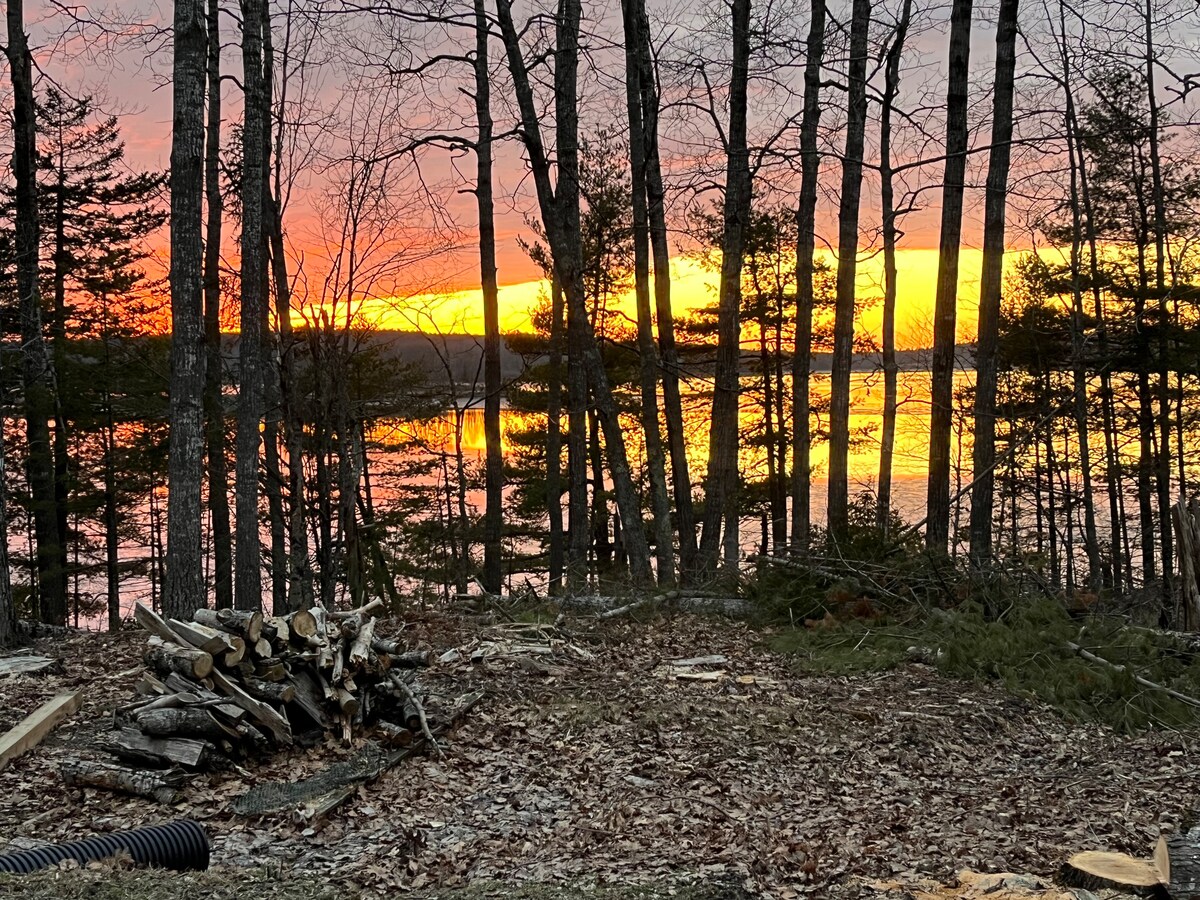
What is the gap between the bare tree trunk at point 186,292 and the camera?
9.18m

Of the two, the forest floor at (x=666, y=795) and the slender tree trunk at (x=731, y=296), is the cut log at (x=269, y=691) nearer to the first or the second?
the forest floor at (x=666, y=795)

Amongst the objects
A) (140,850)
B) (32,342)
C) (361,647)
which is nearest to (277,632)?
(361,647)

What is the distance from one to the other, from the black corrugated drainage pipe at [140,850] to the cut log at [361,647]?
1.95m

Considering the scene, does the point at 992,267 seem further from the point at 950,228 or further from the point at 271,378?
the point at 271,378

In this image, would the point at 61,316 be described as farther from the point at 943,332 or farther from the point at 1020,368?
the point at 1020,368

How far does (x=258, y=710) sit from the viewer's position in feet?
20.5

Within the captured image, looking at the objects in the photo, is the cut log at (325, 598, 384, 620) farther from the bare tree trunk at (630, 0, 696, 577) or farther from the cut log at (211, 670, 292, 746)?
the bare tree trunk at (630, 0, 696, 577)

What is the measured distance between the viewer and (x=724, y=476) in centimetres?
1339

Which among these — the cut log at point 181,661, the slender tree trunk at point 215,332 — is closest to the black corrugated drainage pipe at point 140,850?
the cut log at point 181,661

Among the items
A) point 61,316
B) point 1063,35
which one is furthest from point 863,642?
point 61,316

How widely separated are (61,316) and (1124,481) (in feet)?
85.3

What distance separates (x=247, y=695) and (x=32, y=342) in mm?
8557

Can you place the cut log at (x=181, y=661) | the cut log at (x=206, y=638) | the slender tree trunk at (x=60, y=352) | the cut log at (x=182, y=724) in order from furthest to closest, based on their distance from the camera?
the slender tree trunk at (x=60, y=352) → the cut log at (x=206, y=638) → the cut log at (x=181, y=661) → the cut log at (x=182, y=724)

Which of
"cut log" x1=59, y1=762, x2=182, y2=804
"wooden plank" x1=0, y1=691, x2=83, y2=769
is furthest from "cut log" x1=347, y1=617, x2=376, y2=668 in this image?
"wooden plank" x1=0, y1=691, x2=83, y2=769
